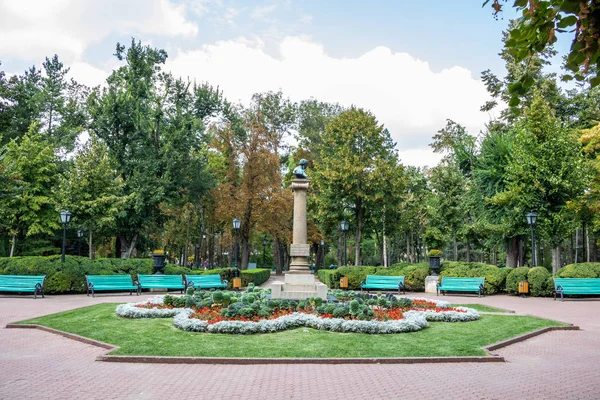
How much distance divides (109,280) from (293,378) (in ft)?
49.9

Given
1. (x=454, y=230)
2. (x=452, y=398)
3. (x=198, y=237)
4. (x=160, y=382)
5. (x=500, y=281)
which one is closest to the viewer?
(x=452, y=398)

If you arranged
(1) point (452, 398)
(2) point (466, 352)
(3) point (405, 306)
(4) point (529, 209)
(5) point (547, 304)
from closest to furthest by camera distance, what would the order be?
(1) point (452, 398) → (2) point (466, 352) → (3) point (405, 306) → (5) point (547, 304) → (4) point (529, 209)

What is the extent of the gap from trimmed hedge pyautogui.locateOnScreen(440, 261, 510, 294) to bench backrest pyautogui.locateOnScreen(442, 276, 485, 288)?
77 centimetres

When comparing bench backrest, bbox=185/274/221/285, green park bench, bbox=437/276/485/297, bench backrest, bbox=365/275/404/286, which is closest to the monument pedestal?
bench backrest, bbox=185/274/221/285

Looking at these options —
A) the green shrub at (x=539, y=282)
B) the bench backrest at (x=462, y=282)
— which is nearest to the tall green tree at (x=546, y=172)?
the green shrub at (x=539, y=282)

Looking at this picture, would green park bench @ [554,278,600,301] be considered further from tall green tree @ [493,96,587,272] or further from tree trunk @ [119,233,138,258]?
tree trunk @ [119,233,138,258]

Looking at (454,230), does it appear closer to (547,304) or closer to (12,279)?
(547,304)

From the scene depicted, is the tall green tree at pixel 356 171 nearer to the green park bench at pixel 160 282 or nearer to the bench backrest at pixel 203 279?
the bench backrest at pixel 203 279

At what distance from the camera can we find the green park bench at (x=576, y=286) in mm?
18641

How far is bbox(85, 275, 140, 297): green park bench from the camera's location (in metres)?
19.2

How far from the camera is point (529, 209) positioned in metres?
24.7

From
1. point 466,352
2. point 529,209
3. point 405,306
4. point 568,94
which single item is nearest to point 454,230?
point 529,209

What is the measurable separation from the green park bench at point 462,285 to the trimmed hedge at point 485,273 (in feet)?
2.23

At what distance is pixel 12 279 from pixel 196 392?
16067mm
